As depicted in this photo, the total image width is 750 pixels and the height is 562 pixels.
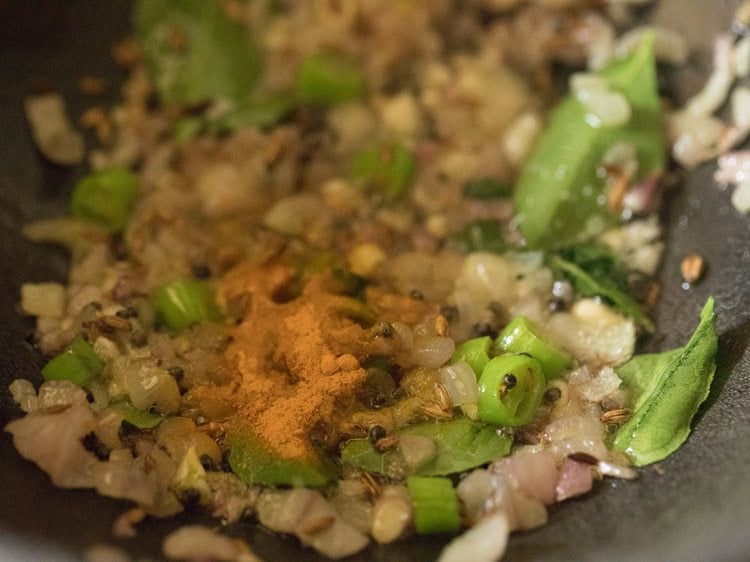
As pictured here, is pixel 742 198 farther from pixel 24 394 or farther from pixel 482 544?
pixel 24 394

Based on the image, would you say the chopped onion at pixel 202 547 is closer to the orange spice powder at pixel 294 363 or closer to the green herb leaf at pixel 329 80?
the orange spice powder at pixel 294 363

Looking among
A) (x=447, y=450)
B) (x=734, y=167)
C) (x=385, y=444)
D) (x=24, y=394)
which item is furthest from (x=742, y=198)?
(x=24, y=394)

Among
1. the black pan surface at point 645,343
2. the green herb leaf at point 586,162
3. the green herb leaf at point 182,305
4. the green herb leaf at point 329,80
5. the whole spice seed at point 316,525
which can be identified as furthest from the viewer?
the green herb leaf at point 329,80

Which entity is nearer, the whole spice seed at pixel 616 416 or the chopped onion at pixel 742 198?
the whole spice seed at pixel 616 416

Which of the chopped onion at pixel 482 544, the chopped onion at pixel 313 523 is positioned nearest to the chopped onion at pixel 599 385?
the chopped onion at pixel 482 544

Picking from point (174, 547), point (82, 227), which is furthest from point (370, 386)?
point (82, 227)
